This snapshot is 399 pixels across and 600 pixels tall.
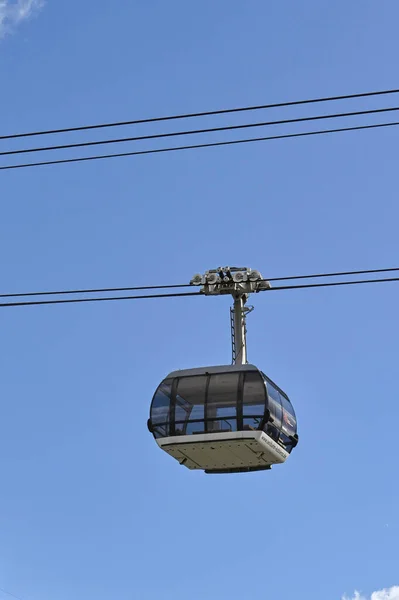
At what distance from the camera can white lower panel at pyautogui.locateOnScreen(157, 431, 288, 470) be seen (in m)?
24.3

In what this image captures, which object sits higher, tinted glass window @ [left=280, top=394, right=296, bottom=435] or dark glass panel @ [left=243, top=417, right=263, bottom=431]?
tinted glass window @ [left=280, top=394, right=296, bottom=435]

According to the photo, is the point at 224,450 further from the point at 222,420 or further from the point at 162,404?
the point at 162,404

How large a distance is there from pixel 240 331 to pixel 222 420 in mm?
1775

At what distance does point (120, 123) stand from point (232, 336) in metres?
6.65

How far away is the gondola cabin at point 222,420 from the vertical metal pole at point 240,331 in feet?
1.04

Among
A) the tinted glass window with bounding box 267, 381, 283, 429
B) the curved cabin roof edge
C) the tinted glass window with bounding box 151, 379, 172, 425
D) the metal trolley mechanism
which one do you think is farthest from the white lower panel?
the curved cabin roof edge

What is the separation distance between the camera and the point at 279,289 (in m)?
21.5

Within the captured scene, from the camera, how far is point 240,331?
25.4 m

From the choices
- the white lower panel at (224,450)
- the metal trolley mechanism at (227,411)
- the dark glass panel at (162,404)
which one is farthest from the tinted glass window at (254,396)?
the dark glass panel at (162,404)

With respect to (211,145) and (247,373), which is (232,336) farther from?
(211,145)

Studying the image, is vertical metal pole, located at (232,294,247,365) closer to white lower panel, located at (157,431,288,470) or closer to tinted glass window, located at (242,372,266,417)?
tinted glass window, located at (242,372,266,417)

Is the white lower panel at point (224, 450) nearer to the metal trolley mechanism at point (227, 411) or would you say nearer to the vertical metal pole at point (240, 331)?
the metal trolley mechanism at point (227, 411)

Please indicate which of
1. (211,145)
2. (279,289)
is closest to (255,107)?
(211,145)

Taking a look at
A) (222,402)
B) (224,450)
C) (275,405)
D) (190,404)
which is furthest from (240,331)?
(224,450)
